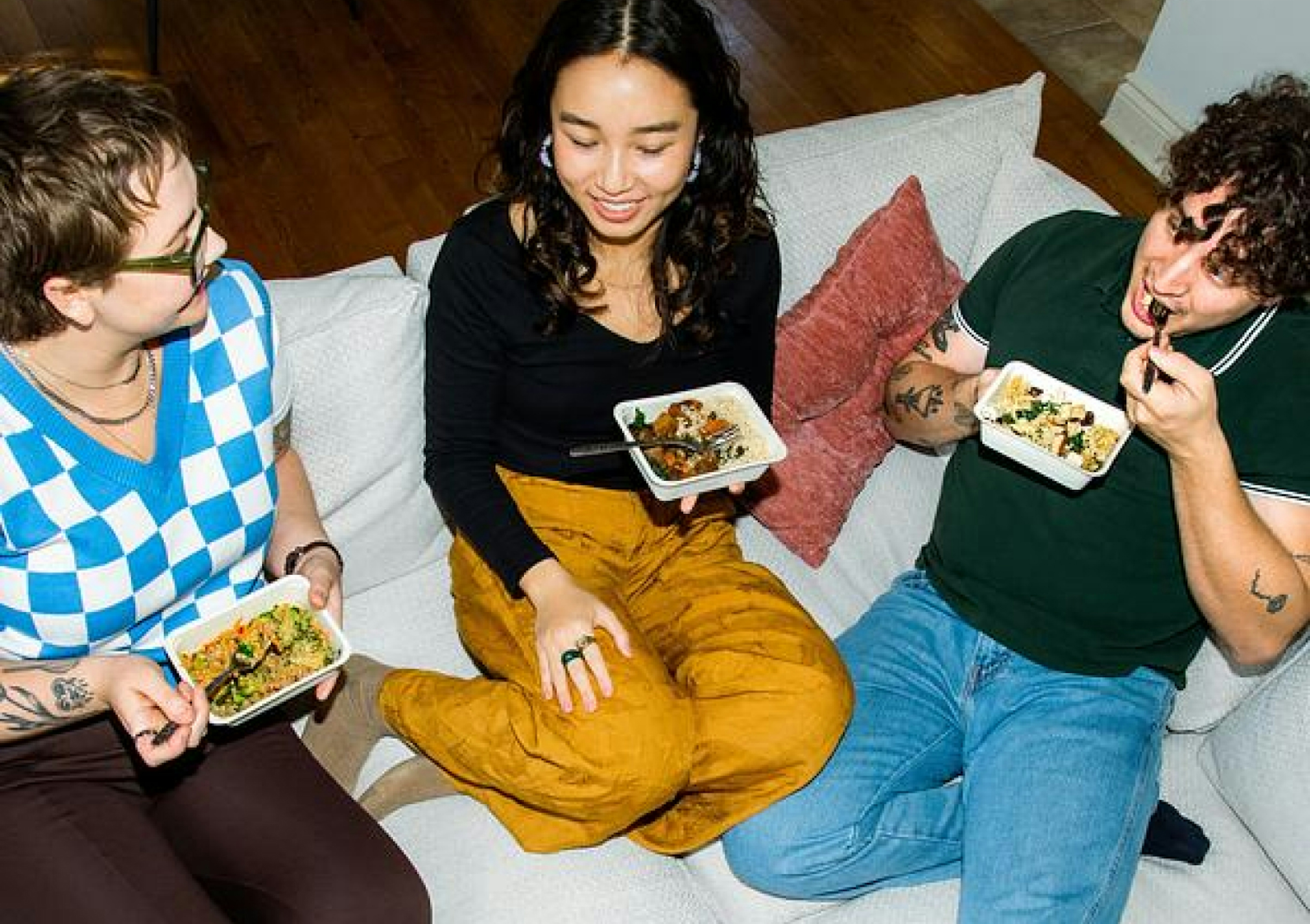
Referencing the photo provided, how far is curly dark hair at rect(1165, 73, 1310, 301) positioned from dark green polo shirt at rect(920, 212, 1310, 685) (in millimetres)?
144

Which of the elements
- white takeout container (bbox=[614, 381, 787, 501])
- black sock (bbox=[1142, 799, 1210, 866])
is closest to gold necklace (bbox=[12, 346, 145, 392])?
white takeout container (bbox=[614, 381, 787, 501])

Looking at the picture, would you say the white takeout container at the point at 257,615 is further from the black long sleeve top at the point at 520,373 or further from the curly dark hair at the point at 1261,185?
the curly dark hair at the point at 1261,185

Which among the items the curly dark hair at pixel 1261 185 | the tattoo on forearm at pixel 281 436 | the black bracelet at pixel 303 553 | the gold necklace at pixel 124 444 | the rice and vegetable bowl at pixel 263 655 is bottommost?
the black bracelet at pixel 303 553

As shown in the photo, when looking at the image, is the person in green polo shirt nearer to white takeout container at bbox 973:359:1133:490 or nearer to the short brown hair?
white takeout container at bbox 973:359:1133:490

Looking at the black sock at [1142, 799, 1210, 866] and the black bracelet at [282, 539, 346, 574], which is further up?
the black bracelet at [282, 539, 346, 574]

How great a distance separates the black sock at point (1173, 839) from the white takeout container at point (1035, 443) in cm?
58

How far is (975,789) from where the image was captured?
1998 millimetres

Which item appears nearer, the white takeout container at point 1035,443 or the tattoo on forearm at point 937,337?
the white takeout container at point 1035,443

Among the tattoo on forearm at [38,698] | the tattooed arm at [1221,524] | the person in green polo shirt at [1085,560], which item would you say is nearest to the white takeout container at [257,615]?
the tattoo on forearm at [38,698]

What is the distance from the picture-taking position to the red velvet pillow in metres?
2.25

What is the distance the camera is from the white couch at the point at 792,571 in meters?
1.96

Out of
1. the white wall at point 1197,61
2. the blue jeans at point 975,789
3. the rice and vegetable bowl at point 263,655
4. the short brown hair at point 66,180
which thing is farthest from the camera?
the white wall at point 1197,61

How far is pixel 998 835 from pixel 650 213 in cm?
102

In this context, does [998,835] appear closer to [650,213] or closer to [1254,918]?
[1254,918]
